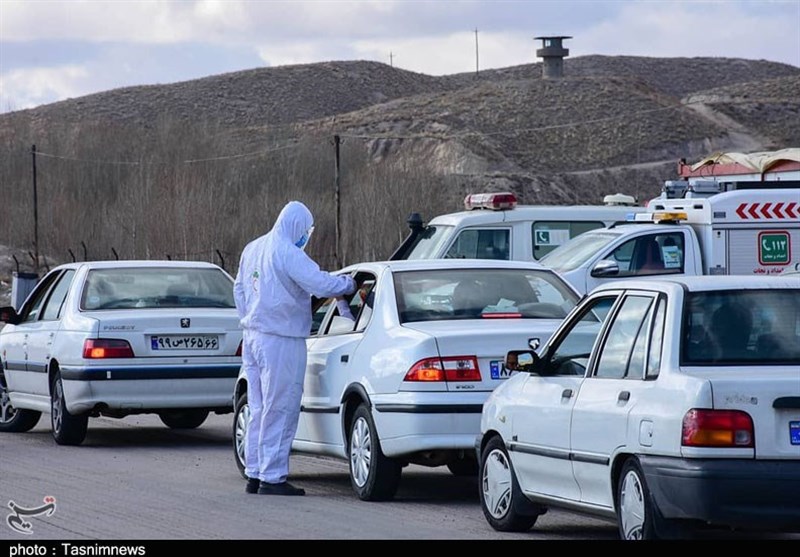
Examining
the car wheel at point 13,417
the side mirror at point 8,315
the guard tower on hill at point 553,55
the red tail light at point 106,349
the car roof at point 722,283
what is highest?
the guard tower on hill at point 553,55

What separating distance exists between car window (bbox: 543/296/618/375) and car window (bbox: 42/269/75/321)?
272 inches

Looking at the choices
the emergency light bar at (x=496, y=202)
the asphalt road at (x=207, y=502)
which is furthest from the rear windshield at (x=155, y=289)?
the emergency light bar at (x=496, y=202)

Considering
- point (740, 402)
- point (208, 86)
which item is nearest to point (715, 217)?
point (740, 402)

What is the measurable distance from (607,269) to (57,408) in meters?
6.47

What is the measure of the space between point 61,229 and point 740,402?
53.9 metres

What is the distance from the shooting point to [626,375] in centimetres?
773

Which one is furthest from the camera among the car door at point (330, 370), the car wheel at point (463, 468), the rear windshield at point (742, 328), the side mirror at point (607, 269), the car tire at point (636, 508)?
the side mirror at point (607, 269)

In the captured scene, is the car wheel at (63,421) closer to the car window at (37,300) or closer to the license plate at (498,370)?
the car window at (37,300)

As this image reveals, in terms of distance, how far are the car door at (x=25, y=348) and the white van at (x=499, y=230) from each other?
5.95 metres

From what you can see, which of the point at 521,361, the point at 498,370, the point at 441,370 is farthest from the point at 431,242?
the point at 521,361

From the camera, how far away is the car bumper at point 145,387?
1355cm

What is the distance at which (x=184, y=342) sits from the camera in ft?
45.2

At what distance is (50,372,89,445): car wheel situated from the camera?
1393cm

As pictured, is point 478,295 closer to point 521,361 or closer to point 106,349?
point 521,361
